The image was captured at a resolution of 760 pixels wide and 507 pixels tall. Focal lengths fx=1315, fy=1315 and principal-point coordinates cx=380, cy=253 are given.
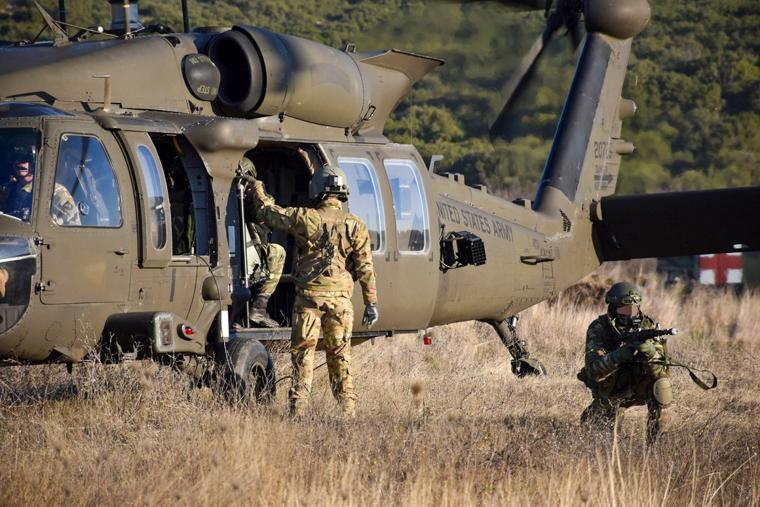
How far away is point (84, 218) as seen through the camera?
26.0ft

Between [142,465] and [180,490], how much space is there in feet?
2.25

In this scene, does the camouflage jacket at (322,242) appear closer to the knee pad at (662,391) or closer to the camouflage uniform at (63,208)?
the camouflage uniform at (63,208)

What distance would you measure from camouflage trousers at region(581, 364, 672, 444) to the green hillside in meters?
11.7

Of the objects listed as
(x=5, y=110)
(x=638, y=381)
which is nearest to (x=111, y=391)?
(x=5, y=110)

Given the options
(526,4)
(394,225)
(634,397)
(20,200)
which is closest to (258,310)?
(394,225)

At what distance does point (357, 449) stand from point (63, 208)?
238 centimetres

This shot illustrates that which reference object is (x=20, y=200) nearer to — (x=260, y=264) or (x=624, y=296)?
(x=260, y=264)

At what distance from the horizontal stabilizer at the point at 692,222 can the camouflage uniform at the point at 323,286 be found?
14.6ft

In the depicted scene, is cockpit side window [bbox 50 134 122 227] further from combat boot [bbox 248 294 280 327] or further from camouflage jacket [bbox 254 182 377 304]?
combat boot [bbox 248 294 280 327]

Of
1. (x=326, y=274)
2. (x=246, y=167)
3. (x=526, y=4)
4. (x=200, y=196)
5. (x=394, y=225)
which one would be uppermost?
(x=526, y=4)

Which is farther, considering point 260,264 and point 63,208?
point 260,264

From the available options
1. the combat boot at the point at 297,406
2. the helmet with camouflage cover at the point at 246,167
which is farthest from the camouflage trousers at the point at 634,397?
the helmet with camouflage cover at the point at 246,167

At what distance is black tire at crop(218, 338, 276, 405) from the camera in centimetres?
852

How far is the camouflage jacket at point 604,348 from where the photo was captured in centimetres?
855
